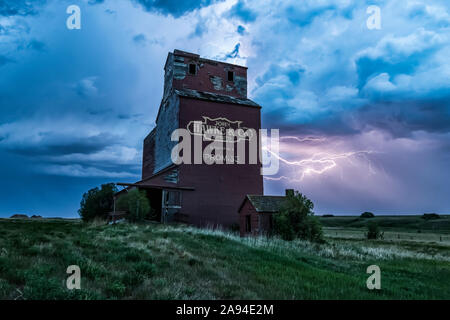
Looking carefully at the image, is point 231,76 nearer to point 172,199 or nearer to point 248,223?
point 172,199

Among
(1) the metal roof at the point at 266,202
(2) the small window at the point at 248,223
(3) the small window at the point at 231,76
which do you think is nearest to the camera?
(1) the metal roof at the point at 266,202

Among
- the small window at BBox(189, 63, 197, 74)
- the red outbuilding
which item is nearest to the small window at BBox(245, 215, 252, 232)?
the red outbuilding

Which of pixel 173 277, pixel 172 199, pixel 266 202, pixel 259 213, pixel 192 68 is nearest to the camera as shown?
pixel 173 277

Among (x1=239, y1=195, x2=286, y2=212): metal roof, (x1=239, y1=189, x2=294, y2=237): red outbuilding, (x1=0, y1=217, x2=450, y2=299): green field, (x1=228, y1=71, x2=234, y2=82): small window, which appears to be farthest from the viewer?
(x1=228, y1=71, x2=234, y2=82): small window

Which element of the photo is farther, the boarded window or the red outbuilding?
the boarded window

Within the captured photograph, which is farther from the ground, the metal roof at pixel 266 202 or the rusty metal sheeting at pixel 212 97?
the rusty metal sheeting at pixel 212 97

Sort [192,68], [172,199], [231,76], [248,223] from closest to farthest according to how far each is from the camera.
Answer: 1. [248,223]
2. [172,199]
3. [192,68]
4. [231,76]

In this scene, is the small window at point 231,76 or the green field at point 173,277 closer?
the green field at point 173,277

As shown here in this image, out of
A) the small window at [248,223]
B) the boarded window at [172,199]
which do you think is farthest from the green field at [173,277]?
the boarded window at [172,199]

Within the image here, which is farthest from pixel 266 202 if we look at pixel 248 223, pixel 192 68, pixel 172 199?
pixel 192 68

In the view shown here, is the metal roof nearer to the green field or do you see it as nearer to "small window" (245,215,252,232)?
"small window" (245,215,252,232)

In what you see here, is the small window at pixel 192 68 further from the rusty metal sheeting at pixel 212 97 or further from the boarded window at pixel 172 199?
the boarded window at pixel 172 199

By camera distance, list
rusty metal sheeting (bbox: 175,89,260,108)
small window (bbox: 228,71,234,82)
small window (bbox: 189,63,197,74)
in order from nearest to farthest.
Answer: rusty metal sheeting (bbox: 175,89,260,108)
small window (bbox: 189,63,197,74)
small window (bbox: 228,71,234,82)

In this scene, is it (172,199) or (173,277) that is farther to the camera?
(172,199)
